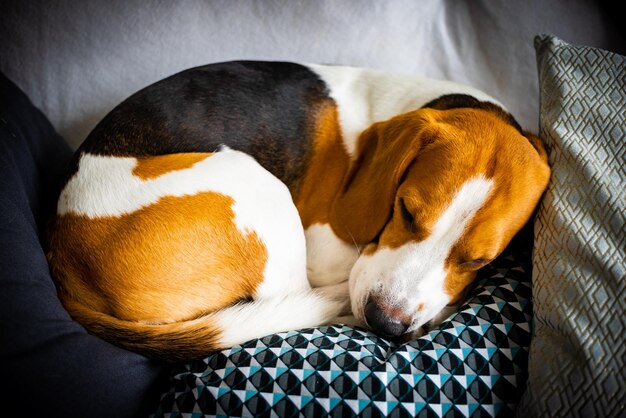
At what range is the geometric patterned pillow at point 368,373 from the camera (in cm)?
120

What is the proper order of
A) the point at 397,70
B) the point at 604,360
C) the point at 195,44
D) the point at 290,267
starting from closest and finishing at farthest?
the point at 604,360, the point at 290,267, the point at 195,44, the point at 397,70

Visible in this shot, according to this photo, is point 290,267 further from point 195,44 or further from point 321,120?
point 195,44

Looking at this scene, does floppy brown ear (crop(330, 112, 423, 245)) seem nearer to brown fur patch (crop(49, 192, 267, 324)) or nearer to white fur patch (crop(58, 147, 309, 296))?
white fur patch (crop(58, 147, 309, 296))

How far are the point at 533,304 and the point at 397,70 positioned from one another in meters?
1.30

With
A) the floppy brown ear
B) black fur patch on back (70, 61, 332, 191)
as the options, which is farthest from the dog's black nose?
black fur patch on back (70, 61, 332, 191)

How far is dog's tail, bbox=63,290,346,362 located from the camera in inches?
51.1

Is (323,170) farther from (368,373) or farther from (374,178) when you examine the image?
(368,373)

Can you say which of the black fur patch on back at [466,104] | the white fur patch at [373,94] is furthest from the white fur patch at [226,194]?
the black fur patch on back at [466,104]

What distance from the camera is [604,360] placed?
1151mm

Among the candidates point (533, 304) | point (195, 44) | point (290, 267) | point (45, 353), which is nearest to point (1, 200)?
point (45, 353)

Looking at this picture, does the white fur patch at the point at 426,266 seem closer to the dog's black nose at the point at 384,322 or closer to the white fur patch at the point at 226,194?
the dog's black nose at the point at 384,322

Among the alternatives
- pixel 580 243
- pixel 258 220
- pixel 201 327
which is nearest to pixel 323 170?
pixel 258 220

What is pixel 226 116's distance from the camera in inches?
66.5

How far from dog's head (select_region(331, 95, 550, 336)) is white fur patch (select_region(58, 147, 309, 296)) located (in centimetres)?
23
